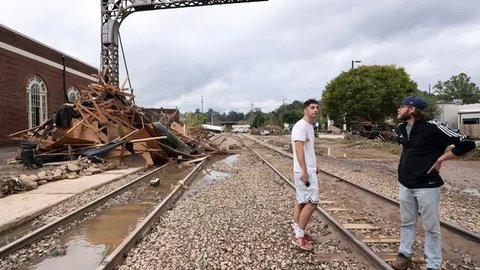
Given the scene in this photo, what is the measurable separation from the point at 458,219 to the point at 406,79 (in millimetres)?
43251

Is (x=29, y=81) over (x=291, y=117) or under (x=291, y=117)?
over

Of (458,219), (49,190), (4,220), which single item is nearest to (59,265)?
(4,220)

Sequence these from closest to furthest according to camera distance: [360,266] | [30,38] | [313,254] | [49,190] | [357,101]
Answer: [360,266]
[313,254]
[49,190]
[30,38]
[357,101]

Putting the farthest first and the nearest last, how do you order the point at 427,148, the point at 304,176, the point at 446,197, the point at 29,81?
1. the point at 29,81
2. the point at 446,197
3. the point at 304,176
4. the point at 427,148

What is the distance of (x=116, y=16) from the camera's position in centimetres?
2881

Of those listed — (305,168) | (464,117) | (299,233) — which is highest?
(464,117)

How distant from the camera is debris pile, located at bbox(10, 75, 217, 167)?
1661 cm

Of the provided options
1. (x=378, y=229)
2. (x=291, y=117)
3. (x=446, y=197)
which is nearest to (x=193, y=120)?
(x=291, y=117)

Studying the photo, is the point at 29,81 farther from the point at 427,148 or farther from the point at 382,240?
the point at 427,148

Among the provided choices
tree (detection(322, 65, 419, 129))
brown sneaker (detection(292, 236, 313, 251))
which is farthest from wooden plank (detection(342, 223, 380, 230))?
tree (detection(322, 65, 419, 129))

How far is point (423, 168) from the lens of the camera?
4188 millimetres

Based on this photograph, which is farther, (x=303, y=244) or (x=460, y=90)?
(x=460, y=90)

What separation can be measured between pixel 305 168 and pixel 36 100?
30079 mm

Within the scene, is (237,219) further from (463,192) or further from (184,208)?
(463,192)
